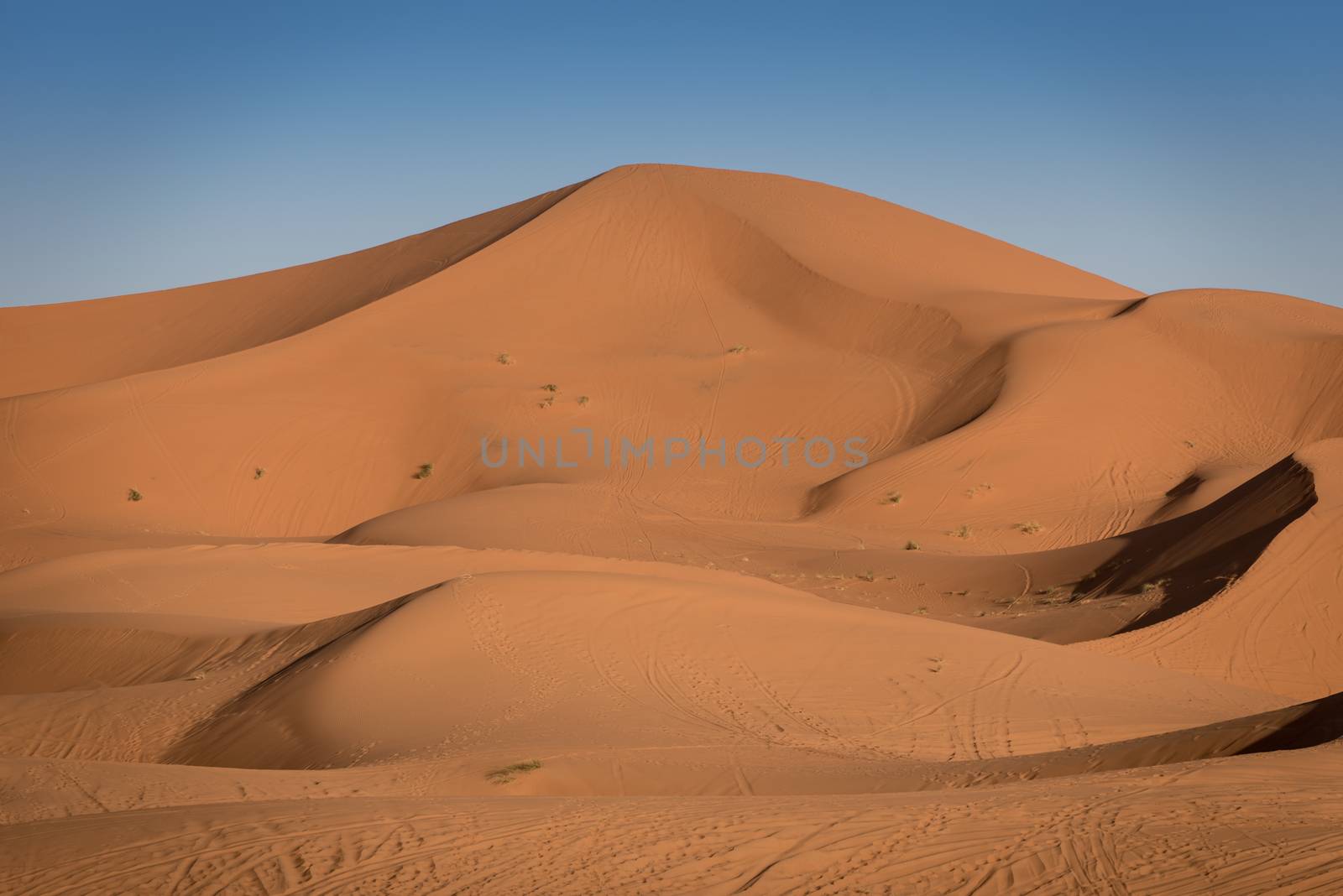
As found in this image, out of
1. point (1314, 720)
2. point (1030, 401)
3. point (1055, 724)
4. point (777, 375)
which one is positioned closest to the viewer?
point (1314, 720)

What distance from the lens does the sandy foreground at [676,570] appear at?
575 cm

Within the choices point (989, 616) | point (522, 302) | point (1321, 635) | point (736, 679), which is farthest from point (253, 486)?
point (1321, 635)

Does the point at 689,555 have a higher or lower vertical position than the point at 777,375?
lower

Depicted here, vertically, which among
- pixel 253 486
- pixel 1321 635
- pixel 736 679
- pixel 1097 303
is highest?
pixel 1097 303

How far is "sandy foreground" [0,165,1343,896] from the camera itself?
5750mm

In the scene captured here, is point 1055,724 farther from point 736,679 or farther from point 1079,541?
point 1079,541

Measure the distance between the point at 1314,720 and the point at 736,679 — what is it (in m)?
4.81

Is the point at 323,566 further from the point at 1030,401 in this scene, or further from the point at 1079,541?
the point at 1030,401

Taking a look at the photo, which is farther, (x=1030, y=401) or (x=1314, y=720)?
(x=1030, y=401)

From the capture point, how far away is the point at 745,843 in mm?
5668

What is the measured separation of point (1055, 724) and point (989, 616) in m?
7.31

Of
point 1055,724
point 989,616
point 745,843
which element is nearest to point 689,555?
point 989,616

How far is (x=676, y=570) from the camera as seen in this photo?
1706cm

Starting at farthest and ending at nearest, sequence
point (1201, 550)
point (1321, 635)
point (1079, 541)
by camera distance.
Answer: point (1079, 541) → point (1201, 550) → point (1321, 635)
